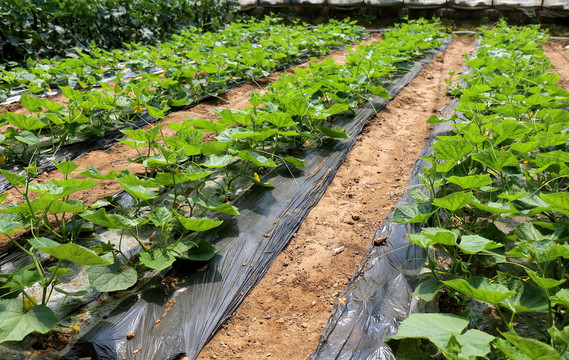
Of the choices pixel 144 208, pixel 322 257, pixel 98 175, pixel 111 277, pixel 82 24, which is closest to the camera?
pixel 111 277

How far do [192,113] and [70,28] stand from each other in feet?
15.0

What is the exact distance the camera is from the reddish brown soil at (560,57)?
238 inches

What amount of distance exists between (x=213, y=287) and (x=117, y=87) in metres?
2.63

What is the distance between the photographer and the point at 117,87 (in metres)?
3.82

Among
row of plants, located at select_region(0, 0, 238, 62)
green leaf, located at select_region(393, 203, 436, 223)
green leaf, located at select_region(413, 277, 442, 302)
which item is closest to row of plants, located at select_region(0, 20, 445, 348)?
green leaf, located at select_region(393, 203, 436, 223)

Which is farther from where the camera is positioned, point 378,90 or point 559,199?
point 378,90

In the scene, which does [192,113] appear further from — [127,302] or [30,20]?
[30,20]

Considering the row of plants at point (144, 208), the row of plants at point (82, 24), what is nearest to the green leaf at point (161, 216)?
the row of plants at point (144, 208)

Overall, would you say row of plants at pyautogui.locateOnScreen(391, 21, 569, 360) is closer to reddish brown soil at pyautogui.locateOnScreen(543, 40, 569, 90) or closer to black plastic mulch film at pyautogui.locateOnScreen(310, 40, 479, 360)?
black plastic mulch film at pyautogui.locateOnScreen(310, 40, 479, 360)

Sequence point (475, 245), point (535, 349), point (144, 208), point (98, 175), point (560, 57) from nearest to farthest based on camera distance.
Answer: point (535, 349)
point (475, 245)
point (98, 175)
point (144, 208)
point (560, 57)

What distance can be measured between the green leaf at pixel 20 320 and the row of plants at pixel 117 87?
1.63 m

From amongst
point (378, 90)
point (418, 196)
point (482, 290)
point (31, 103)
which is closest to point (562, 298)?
point (482, 290)

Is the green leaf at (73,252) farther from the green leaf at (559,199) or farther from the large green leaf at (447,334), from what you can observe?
the green leaf at (559,199)

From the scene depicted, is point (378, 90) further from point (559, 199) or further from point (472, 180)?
point (559, 199)
